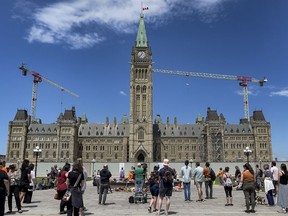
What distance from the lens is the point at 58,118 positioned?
12288 cm

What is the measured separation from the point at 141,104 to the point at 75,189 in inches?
4059

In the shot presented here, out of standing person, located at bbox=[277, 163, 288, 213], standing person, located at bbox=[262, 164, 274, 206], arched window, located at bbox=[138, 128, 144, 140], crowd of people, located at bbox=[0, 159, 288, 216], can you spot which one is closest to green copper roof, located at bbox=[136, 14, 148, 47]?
arched window, located at bbox=[138, 128, 144, 140]

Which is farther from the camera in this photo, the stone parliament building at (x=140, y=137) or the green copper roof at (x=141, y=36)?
the green copper roof at (x=141, y=36)

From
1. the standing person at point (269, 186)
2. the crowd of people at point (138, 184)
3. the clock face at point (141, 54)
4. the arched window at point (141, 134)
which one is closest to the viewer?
the crowd of people at point (138, 184)

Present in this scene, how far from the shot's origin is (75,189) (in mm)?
11453

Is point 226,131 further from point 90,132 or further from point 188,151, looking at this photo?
point 90,132

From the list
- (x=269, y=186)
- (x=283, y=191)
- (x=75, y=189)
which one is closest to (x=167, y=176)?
(x=75, y=189)

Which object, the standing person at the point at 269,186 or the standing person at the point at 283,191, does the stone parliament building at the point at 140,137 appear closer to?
the standing person at the point at 269,186

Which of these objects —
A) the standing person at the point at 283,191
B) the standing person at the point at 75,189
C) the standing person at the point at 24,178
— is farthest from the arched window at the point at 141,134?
the standing person at the point at 75,189

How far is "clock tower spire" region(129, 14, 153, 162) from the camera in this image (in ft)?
363

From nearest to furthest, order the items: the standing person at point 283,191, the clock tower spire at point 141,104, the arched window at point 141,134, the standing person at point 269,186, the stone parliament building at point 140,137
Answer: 1. the standing person at point 283,191
2. the standing person at point 269,186
3. the clock tower spire at point 141,104
4. the arched window at point 141,134
5. the stone parliament building at point 140,137

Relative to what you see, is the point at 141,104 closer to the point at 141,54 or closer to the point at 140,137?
the point at 140,137

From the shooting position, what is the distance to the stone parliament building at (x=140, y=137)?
4491 inches

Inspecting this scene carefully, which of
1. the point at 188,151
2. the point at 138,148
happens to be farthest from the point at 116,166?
the point at 188,151
